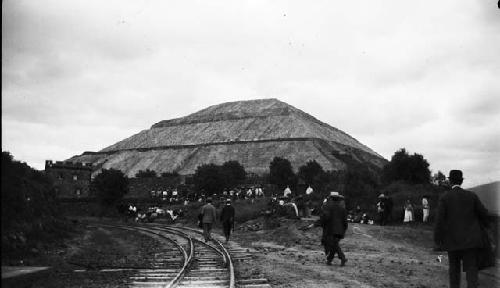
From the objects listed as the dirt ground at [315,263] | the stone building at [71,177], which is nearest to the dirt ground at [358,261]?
the dirt ground at [315,263]

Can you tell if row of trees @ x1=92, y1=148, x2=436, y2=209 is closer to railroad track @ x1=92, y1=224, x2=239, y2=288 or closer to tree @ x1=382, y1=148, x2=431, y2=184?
tree @ x1=382, y1=148, x2=431, y2=184

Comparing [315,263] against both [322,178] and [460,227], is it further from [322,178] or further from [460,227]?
[322,178]

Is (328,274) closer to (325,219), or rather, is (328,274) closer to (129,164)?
(325,219)

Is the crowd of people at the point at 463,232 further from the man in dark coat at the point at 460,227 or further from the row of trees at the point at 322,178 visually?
the row of trees at the point at 322,178

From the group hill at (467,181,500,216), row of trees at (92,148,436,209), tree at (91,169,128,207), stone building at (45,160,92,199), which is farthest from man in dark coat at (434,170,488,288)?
stone building at (45,160,92,199)

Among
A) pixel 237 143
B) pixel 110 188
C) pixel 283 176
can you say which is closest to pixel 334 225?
pixel 110 188

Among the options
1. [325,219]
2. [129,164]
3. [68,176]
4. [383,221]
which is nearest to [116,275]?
[325,219]

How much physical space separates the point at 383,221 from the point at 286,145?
114 meters

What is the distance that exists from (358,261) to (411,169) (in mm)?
47982

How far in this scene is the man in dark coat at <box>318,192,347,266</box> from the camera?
12.7 m

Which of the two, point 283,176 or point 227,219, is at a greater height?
point 283,176

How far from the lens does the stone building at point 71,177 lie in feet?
298

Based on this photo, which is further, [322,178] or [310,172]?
[310,172]

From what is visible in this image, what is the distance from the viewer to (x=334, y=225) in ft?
42.1
